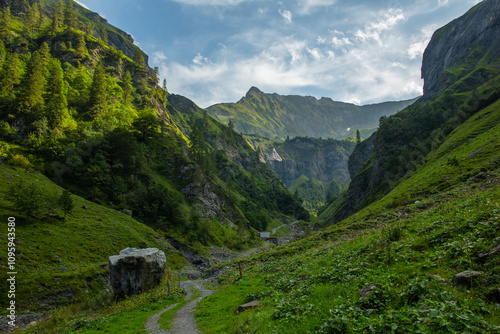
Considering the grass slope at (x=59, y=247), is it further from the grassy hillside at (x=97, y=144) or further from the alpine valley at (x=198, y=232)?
the grassy hillside at (x=97, y=144)

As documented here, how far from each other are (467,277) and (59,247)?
49.8 m

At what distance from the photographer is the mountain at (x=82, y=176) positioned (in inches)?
1430

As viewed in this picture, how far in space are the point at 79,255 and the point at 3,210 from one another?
13.5 m

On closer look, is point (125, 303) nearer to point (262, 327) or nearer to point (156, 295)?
point (156, 295)

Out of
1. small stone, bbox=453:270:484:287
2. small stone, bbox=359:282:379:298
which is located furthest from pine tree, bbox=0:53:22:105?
small stone, bbox=453:270:484:287

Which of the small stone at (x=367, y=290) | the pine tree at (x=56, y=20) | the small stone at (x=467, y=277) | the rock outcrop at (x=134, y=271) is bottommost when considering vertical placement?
the rock outcrop at (x=134, y=271)

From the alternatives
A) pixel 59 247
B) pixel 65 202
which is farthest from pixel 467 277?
pixel 65 202

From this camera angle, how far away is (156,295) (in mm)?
30844

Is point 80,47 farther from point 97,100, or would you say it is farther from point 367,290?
point 367,290

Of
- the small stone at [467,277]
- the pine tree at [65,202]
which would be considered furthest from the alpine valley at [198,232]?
the pine tree at [65,202]

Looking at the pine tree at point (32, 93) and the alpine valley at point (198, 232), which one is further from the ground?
the pine tree at point (32, 93)

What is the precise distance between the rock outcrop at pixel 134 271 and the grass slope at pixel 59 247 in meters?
2.76

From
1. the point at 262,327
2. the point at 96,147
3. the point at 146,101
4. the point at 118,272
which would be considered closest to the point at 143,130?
the point at 96,147

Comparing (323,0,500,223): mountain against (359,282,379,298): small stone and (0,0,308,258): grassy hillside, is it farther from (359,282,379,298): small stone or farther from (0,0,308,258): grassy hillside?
(359,282,379,298): small stone
